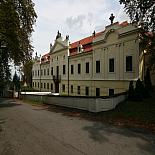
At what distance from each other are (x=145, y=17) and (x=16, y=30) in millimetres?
12260

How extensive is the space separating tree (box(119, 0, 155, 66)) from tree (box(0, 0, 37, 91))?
31.4 ft

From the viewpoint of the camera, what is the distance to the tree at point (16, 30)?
20.8m

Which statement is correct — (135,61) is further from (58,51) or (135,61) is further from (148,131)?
(58,51)

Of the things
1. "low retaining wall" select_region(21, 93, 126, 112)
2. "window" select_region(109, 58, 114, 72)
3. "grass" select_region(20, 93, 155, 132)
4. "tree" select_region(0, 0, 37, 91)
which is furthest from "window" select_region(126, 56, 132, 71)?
"tree" select_region(0, 0, 37, 91)

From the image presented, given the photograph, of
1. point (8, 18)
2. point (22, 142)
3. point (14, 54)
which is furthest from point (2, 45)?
point (22, 142)

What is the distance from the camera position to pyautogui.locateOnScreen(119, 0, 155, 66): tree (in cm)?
1948

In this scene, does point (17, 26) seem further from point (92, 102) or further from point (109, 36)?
point (109, 36)

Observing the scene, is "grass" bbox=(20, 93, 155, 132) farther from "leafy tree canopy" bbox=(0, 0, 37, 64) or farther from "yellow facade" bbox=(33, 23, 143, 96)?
"leafy tree canopy" bbox=(0, 0, 37, 64)

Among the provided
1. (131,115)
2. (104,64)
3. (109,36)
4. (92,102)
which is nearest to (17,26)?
(92,102)

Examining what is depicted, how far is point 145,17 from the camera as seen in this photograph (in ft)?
66.8

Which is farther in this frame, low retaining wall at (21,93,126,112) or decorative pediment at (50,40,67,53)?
decorative pediment at (50,40,67,53)

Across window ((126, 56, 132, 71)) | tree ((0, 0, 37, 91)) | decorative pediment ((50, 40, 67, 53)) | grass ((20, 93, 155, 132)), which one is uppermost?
decorative pediment ((50, 40, 67, 53))

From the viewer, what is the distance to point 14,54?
25875 mm

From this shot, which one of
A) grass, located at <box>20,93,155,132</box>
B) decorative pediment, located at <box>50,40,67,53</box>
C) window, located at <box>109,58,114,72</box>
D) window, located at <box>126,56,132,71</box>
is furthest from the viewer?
decorative pediment, located at <box>50,40,67,53</box>
